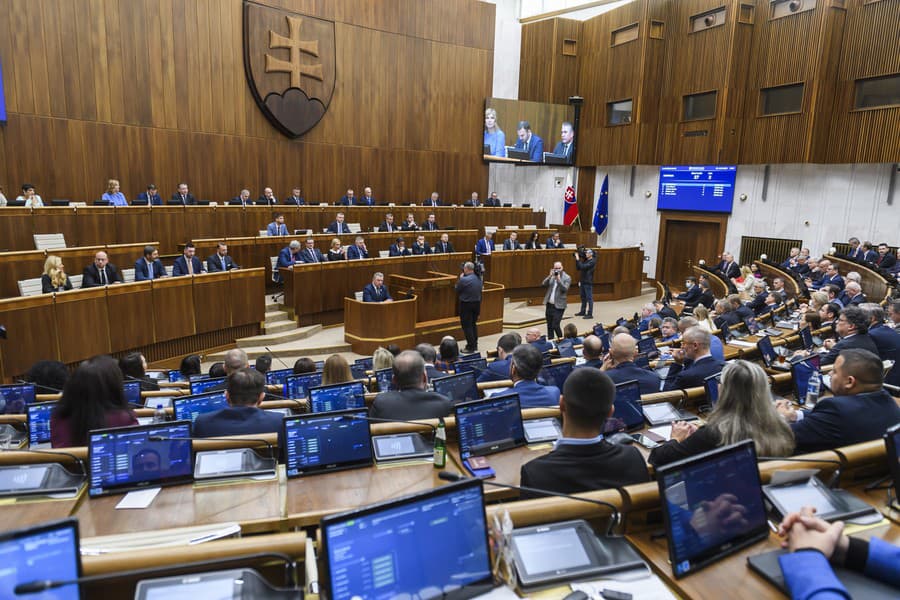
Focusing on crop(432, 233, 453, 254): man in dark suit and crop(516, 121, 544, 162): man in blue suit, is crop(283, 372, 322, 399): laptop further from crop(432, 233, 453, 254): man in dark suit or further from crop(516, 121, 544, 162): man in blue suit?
crop(516, 121, 544, 162): man in blue suit

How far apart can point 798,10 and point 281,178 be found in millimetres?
11241

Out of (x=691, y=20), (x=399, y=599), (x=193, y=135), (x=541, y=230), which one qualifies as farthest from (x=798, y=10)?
(x=399, y=599)

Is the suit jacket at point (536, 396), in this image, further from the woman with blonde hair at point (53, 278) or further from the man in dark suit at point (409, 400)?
the woman with blonde hair at point (53, 278)

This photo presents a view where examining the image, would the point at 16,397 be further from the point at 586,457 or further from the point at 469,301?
the point at 469,301

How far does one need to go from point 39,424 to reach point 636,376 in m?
3.62

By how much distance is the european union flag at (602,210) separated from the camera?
1652cm

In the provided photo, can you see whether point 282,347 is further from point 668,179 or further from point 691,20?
point 691,20

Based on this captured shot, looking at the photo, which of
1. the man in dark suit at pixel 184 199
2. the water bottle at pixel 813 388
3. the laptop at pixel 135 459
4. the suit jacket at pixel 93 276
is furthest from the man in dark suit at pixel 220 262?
the water bottle at pixel 813 388

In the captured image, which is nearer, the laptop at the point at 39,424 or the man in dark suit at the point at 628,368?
the laptop at the point at 39,424

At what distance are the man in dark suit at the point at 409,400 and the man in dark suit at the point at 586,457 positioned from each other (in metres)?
1.16

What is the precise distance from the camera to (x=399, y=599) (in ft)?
4.78

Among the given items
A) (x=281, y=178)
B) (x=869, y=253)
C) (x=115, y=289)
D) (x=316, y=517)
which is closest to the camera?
(x=316, y=517)

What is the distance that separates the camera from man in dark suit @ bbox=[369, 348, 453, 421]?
322 centimetres

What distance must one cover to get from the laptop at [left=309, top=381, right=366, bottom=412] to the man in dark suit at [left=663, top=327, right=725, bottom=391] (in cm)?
216
